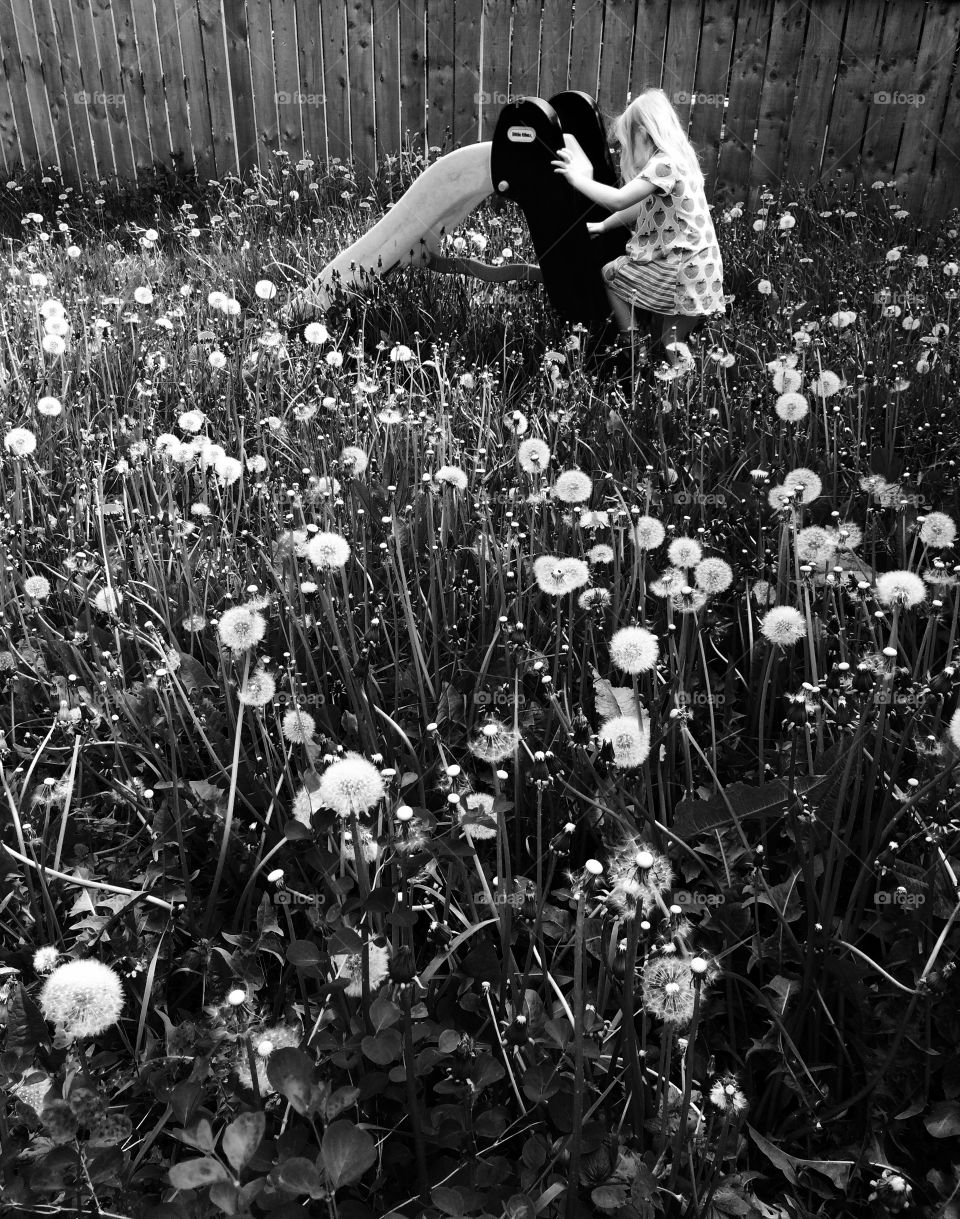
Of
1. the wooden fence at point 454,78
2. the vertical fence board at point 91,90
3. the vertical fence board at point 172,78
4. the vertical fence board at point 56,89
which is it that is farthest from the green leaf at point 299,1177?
the vertical fence board at point 56,89

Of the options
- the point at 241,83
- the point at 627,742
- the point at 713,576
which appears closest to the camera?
the point at 627,742

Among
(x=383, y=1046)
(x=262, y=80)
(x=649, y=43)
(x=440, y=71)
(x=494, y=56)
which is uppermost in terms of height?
(x=649, y=43)

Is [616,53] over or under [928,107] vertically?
over

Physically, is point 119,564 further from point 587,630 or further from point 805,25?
point 805,25

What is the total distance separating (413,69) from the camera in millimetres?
6891

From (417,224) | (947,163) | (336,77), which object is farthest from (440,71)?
(417,224)

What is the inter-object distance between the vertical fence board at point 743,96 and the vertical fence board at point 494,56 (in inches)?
61.7

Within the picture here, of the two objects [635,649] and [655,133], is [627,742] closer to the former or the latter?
[635,649]

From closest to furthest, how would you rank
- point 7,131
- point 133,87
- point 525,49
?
point 525,49 → point 133,87 → point 7,131

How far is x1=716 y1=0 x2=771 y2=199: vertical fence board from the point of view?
20.8 ft

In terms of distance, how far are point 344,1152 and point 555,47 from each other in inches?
287

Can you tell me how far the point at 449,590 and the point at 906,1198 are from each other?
4.44ft


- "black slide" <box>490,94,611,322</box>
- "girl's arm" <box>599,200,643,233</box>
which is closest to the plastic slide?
"black slide" <box>490,94,611,322</box>

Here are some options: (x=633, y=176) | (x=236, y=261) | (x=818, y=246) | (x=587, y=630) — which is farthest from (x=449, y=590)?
(x=818, y=246)
